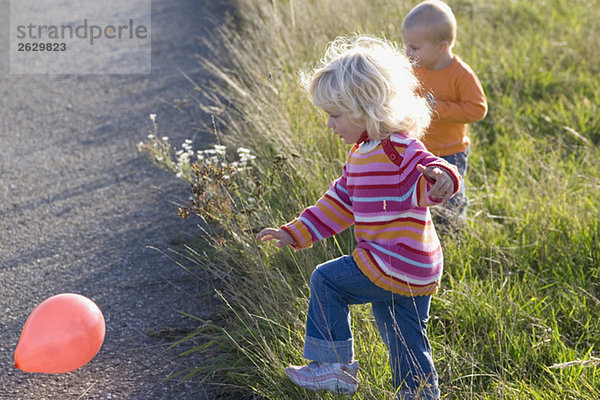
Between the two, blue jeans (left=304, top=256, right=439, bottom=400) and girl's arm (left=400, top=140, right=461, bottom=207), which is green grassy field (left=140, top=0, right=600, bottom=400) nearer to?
blue jeans (left=304, top=256, right=439, bottom=400)

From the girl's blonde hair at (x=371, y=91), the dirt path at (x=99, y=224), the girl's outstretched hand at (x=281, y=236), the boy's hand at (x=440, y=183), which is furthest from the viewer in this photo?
the dirt path at (x=99, y=224)

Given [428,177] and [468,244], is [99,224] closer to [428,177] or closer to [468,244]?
[468,244]

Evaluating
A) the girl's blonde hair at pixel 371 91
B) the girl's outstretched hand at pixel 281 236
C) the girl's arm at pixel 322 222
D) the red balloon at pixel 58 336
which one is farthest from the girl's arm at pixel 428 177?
the red balloon at pixel 58 336

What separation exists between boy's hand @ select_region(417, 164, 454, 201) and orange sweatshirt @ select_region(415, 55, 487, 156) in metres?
1.54

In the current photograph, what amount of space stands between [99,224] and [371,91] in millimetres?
2724

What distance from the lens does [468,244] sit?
12.3ft

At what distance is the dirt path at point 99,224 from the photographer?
3178 mm

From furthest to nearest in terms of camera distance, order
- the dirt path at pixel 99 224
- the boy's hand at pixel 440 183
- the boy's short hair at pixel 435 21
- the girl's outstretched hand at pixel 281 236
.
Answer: the boy's short hair at pixel 435 21
the dirt path at pixel 99 224
the girl's outstretched hand at pixel 281 236
the boy's hand at pixel 440 183

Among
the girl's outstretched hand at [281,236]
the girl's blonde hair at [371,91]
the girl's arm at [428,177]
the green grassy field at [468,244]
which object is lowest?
the green grassy field at [468,244]

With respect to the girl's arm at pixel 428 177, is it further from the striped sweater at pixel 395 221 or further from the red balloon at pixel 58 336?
the red balloon at pixel 58 336

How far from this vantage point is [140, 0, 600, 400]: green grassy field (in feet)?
9.50

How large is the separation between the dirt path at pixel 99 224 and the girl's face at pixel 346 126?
1.33 metres

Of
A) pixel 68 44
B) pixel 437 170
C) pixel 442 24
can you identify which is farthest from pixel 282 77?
pixel 68 44

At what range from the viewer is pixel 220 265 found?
146 inches
